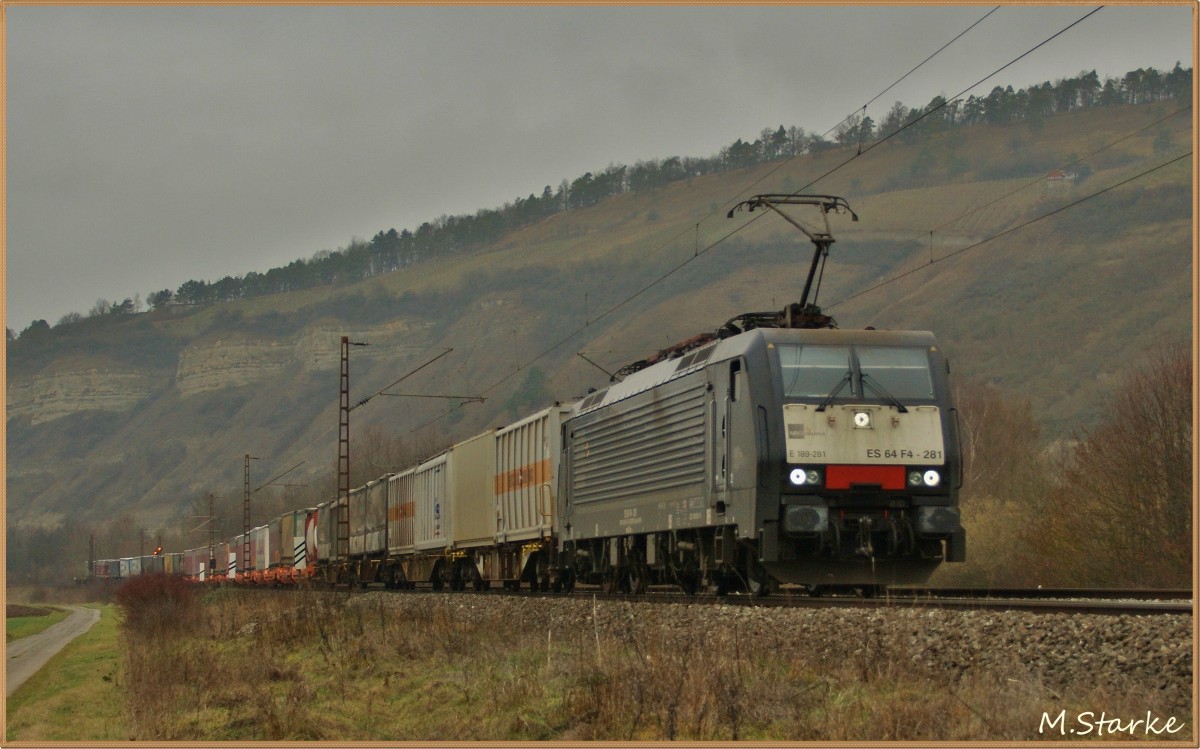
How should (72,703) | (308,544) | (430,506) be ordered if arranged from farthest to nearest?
(308,544), (430,506), (72,703)

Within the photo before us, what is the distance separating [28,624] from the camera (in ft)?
201

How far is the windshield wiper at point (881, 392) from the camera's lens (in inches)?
709

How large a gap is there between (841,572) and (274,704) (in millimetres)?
8018

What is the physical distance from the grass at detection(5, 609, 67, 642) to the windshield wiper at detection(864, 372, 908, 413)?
1571 inches

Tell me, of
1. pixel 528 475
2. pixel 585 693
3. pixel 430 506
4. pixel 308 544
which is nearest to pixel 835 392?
pixel 585 693

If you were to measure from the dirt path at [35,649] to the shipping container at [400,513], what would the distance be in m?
11.2

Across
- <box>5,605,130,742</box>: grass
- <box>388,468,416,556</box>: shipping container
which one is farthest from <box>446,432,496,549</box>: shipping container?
<box>5,605,130,742</box>: grass

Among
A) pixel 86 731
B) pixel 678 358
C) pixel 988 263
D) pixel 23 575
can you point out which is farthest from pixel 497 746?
pixel 23 575

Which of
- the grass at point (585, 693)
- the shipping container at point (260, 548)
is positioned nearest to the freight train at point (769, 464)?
the grass at point (585, 693)

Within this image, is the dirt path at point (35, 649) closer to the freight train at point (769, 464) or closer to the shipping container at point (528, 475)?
the shipping container at point (528, 475)

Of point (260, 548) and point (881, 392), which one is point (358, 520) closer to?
point (260, 548)

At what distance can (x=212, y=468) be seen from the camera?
630ft

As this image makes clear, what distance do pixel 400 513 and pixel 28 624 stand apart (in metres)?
25.1

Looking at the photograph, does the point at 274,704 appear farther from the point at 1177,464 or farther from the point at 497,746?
the point at 1177,464
